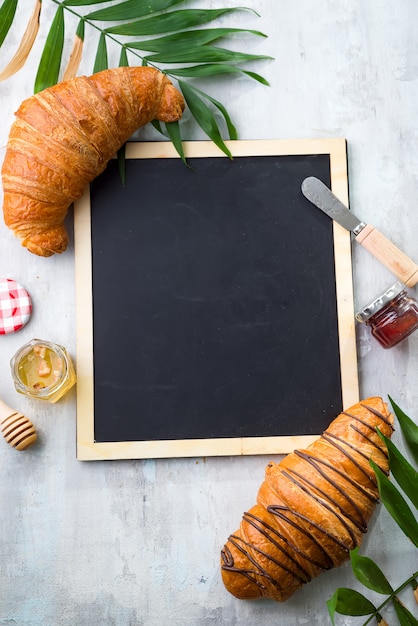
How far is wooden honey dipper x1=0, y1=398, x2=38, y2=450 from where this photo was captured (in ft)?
4.55

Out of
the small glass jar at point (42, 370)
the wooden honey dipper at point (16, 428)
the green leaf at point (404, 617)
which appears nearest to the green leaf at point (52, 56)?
the small glass jar at point (42, 370)

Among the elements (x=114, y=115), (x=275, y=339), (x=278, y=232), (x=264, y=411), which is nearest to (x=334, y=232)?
(x=278, y=232)

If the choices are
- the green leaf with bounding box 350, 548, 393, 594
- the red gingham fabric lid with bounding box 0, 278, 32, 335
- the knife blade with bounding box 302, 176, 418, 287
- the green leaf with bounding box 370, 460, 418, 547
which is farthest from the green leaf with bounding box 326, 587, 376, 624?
the red gingham fabric lid with bounding box 0, 278, 32, 335

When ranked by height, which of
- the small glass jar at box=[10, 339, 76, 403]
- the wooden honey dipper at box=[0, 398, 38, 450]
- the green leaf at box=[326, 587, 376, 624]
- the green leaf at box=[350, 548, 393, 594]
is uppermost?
the green leaf at box=[350, 548, 393, 594]

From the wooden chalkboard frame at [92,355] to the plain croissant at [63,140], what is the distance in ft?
0.25

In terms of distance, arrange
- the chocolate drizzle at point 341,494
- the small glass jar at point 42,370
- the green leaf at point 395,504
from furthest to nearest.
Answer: the small glass jar at point 42,370 < the chocolate drizzle at point 341,494 < the green leaf at point 395,504

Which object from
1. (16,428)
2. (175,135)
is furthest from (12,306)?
(175,135)

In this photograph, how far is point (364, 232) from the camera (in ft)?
4.68

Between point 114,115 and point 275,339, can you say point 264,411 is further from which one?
point 114,115

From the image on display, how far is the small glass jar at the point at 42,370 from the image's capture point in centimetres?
137

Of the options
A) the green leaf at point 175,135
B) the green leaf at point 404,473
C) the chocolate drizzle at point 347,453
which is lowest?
the chocolate drizzle at point 347,453

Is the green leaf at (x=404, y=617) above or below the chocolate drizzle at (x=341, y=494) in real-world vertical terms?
below

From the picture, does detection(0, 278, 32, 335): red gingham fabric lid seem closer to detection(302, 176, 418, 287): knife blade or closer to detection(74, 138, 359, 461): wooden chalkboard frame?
detection(74, 138, 359, 461): wooden chalkboard frame

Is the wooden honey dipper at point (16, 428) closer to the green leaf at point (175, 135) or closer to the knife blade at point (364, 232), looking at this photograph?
the green leaf at point (175, 135)
